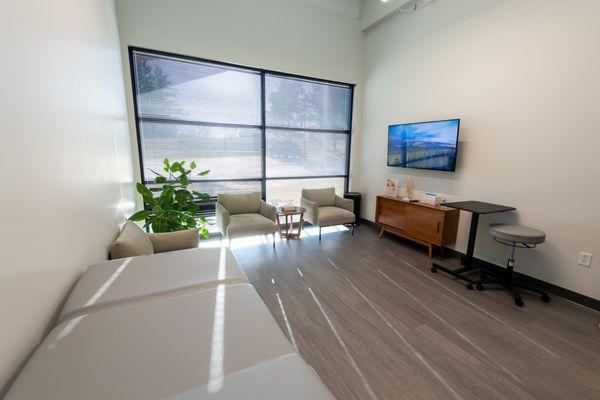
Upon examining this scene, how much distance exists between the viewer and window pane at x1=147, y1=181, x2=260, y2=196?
12.9 ft

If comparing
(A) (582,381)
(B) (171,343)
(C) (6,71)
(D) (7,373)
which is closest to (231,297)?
(B) (171,343)

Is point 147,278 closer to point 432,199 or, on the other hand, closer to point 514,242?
point 514,242

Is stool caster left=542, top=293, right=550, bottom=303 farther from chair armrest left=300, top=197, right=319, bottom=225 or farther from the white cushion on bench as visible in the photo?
the white cushion on bench

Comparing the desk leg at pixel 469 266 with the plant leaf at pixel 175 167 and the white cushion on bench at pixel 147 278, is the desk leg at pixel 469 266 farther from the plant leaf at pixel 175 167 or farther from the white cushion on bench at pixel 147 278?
the plant leaf at pixel 175 167

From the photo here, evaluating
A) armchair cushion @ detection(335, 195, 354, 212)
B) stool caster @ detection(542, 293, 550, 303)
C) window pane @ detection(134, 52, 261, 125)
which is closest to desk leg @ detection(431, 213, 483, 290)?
stool caster @ detection(542, 293, 550, 303)

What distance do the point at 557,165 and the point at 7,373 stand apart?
12.9ft

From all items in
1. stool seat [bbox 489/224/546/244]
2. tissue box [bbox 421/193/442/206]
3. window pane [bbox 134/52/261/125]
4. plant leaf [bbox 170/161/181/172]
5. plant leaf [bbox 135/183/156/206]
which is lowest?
stool seat [bbox 489/224/546/244]

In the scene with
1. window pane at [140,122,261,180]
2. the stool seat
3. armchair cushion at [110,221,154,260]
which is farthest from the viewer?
window pane at [140,122,261,180]

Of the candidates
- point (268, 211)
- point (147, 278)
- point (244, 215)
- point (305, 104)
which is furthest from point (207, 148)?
point (147, 278)

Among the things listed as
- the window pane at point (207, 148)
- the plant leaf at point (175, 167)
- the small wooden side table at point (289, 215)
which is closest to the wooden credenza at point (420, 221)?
the small wooden side table at point (289, 215)

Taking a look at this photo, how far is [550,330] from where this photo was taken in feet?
6.83

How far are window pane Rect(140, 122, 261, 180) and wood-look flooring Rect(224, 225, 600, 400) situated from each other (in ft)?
5.38

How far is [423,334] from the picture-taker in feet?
6.61

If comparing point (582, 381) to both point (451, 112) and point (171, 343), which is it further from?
point (451, 112)
